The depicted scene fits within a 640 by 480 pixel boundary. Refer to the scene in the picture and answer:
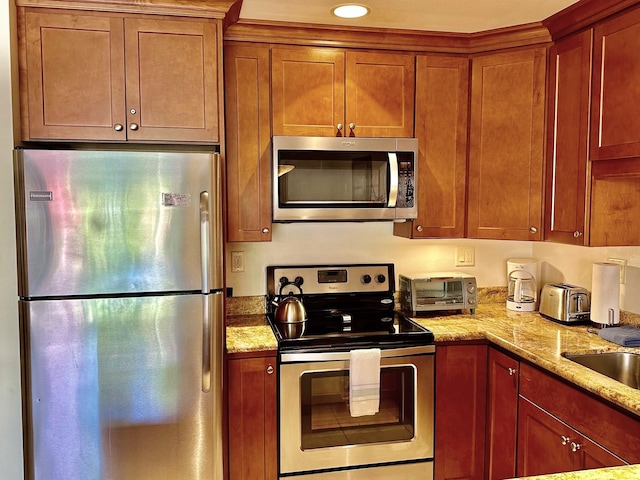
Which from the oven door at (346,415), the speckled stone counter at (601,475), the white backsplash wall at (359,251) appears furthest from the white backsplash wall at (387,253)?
the speckled stone counter at (601,475)

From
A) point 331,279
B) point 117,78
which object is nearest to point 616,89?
point 331,279

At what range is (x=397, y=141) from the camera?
2543 mm

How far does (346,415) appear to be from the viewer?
2383 millimetres

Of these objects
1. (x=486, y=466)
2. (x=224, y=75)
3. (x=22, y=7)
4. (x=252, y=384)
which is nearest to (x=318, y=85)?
(x=224, y=75)

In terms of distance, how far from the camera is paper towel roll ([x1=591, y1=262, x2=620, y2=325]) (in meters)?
2.39

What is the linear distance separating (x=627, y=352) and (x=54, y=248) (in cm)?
227

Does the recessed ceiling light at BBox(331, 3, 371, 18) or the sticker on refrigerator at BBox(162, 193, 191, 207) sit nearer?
the sticker on refrigerator at BBox(162, 193, 191, 207)

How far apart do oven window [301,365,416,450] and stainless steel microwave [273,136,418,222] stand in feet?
2.41

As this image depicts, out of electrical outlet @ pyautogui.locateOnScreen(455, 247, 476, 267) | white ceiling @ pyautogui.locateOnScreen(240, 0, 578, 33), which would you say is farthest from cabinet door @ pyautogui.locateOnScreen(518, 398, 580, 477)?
white ceiling @ pyautogui.locateOnScreen(240, 0, 578, 33)

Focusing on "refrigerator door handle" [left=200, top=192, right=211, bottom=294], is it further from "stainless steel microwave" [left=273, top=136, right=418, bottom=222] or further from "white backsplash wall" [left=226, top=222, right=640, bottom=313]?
"white backsplash wall" [left=226, top=222, right=640, bottom=313]

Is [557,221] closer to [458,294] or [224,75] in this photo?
[458,294]

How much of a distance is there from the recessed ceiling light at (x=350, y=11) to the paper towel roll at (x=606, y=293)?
61.0 inches

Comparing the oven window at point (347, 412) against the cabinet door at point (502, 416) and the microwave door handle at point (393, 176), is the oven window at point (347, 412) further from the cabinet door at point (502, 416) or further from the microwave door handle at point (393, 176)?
the microwave door handle at point (393, 176)

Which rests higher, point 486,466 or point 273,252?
point 273,252
